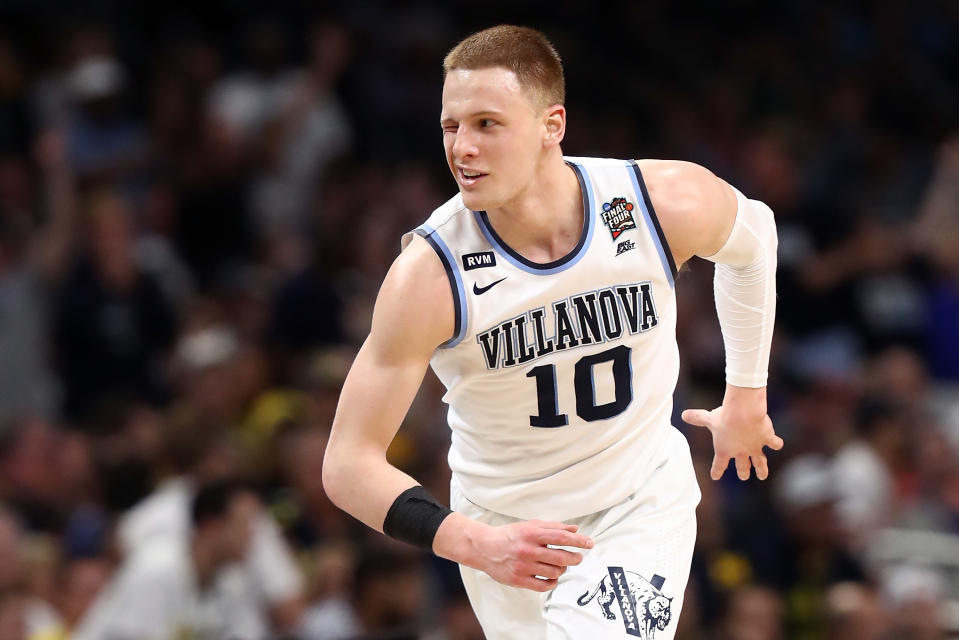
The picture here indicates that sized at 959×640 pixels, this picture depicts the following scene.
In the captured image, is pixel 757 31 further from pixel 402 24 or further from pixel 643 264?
pixel 643 264

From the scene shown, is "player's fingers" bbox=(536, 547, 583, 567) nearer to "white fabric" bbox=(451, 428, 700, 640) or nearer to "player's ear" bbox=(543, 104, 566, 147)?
"white fabric" bbox=(451, 428, 700, 640)

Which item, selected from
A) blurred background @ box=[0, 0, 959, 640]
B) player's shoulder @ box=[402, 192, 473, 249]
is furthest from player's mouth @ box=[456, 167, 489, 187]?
blurred background @ box=[0, 0, 959, 640]

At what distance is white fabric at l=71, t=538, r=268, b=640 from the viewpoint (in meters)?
7.05

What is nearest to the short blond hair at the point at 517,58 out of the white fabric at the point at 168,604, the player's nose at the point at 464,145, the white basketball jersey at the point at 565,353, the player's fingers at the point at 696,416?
the player's nose at the point at 464,145

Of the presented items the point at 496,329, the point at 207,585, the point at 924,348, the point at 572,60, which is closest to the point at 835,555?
the point at 924,348

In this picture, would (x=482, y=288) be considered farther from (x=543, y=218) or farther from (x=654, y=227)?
(x=654, y=227)

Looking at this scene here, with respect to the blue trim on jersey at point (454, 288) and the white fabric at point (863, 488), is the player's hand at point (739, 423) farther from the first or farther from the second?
the white fabric at point (863, 488)

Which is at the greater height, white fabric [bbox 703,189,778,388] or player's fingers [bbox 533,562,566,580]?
white fabric [bbox 703,189,778,388]

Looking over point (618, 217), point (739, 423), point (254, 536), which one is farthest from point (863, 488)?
point (618, 217)

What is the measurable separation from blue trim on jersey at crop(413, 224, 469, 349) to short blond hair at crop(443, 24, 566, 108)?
0.51m

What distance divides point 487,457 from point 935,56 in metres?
9.88

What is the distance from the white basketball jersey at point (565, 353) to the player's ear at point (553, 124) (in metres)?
0.21

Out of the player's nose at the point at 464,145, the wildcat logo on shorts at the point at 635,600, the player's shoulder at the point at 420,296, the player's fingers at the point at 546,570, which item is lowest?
the wildcat logo on shorts at the point at 635,600

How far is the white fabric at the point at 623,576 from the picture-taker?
4.36 meters
